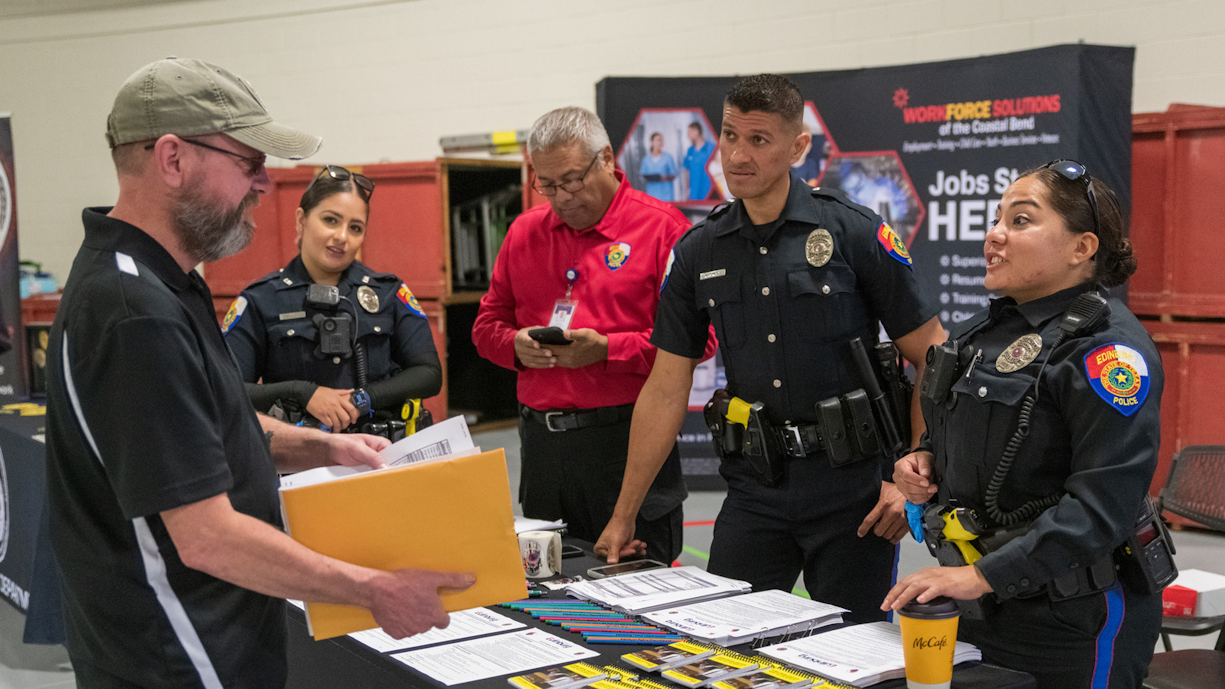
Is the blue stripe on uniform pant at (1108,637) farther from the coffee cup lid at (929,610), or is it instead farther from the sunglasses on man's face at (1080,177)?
the sunglasses on man's face at (1080,177)

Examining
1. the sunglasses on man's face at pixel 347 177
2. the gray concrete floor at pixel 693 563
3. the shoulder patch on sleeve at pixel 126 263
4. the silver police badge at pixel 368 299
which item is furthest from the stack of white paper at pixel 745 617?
the gray concrete floor at pixel 693 563

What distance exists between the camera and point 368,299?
319cm

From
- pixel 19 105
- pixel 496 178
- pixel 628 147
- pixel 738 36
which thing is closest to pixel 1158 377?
pixel 628 147

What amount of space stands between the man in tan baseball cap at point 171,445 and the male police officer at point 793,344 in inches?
42.3

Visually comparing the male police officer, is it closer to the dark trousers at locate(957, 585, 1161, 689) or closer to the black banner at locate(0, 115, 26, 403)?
the dark trousers at locate(957, 585, 1161, 689)

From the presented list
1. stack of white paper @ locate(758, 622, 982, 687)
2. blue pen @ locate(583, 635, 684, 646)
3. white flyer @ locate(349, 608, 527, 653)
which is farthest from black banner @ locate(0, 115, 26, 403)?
stack of white paper @ locate(758, 622, 982, 687)

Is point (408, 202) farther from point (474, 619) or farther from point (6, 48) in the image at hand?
point (474, 619)

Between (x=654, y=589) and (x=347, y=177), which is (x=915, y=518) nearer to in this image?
(x=654, y=589)

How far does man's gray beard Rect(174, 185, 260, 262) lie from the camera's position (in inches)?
55.0

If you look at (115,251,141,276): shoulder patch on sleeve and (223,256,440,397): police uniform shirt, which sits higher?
(115,251,141,276): shoulder patch on sleeve

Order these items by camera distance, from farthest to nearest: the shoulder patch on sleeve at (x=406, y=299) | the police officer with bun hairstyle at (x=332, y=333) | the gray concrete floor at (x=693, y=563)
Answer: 1. the gray concrete floor at (x=693, y=563)
2. the shoulder patch on sleeve at (x=406, y=299)
3. the police officer with bun hairstyle at (x=332, y=333)

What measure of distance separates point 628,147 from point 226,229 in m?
4.63

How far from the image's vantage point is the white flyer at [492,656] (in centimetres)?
162

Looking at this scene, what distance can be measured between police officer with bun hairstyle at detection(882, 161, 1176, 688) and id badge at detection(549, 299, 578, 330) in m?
1.20
